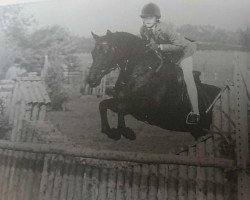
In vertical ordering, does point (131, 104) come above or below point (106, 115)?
above

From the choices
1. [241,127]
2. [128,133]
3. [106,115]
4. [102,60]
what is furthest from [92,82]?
[241,127]

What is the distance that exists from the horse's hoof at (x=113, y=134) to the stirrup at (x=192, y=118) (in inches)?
22.4

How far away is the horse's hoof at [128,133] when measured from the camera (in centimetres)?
328

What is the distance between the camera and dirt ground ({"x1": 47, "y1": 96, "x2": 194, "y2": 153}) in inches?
125

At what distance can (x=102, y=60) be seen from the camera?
349 centimetres

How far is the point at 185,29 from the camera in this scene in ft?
11.1

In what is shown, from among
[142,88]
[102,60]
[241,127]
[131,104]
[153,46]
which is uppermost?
[153,46]

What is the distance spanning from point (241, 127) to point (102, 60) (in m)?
1.27

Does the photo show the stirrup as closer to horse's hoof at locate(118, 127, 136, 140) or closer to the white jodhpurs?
the white jodhpurs

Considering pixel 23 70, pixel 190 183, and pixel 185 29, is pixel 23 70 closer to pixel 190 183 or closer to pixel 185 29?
pixel 185 29

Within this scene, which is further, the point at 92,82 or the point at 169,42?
the point at 92,82

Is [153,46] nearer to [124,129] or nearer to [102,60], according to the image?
[102,60]

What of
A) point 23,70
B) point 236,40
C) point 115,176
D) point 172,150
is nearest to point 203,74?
point 236,40

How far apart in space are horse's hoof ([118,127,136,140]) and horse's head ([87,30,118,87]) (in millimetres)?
473
